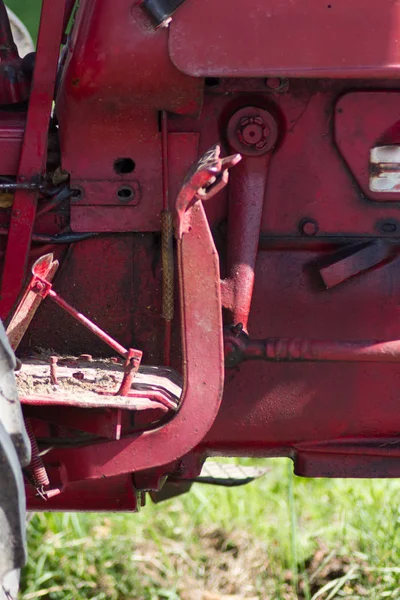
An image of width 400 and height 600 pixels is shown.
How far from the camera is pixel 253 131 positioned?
1.92m

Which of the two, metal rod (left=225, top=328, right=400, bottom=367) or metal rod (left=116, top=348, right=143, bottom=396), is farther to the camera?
metal rod (left=225, top=328, right=400, bottom=367)

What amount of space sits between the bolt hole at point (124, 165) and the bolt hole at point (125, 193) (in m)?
0.03

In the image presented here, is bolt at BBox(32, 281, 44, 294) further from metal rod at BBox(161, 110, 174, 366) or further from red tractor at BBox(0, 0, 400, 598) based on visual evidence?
metal rod at BBox(161, 110, 174, 366)

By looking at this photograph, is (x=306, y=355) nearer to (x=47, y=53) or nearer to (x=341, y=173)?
(x=341, y=173)

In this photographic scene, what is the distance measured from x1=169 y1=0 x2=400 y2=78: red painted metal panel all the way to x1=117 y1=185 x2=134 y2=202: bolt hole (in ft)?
0.94

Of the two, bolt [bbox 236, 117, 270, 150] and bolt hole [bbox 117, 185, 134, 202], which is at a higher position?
bolt [bbox 236, 117, 270, 150]

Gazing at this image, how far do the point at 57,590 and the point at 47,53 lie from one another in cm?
174

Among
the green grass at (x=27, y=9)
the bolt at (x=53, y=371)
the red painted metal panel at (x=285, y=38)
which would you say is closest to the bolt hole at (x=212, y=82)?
the red painted metal panel at (x=285, y=38)

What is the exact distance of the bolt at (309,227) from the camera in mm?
1974

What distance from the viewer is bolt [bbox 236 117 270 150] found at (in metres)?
1.92

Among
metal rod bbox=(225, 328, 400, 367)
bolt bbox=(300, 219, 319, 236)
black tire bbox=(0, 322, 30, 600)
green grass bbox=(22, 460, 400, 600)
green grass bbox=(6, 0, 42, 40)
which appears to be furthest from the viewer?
green grass bbox=(6, 0, 42, 40)

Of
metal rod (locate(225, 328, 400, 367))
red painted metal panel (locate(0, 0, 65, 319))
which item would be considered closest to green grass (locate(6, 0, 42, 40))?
red painted metal panel (locate(0, 0, 65, 319))

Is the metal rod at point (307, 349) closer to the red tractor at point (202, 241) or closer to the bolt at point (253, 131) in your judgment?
the red tractor at point (202, 241)

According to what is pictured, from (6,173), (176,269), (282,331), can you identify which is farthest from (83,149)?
(282,331)
